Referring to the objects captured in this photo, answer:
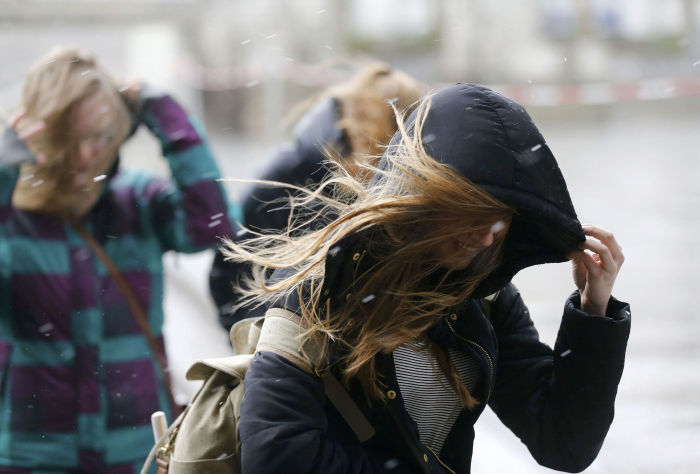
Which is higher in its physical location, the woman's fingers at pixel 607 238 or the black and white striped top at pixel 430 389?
the woman's fingers at pixel 607 238

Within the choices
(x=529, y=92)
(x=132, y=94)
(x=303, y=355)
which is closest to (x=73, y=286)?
(x=132, y=94)

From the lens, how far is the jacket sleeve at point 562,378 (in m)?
1.25

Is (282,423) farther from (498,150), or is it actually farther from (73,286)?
(73,286)

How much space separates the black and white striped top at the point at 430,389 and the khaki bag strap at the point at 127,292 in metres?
1.03

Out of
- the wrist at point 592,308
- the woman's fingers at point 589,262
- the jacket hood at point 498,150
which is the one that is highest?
the jacket hood at point 498,150

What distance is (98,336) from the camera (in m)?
1.95

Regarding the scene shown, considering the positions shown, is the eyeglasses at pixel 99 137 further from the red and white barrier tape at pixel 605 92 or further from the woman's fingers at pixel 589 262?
the red and white barrier tape at pixel 605 92

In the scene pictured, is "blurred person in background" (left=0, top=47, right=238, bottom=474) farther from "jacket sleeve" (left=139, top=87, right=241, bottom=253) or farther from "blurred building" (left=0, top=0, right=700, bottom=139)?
"blurred building" (left=0, top=0, right=700, bottom=139)

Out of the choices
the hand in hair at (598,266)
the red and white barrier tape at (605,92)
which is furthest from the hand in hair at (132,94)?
the red and white barrier tape at (605,92)

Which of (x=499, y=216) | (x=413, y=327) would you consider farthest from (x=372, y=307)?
(x=499, y=216)

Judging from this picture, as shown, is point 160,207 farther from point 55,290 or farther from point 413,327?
point 413,327

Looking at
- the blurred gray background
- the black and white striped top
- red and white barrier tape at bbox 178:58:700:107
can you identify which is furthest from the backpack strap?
red and white barrier tape at bbox 178:58:700:107

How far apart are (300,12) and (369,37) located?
62.0 inches

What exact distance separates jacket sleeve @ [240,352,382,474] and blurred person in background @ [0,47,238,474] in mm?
967
